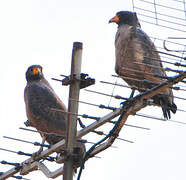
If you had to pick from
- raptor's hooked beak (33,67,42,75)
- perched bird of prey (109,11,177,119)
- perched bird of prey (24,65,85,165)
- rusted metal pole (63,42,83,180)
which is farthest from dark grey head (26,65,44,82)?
rusted metal pole (63,42,83,180)

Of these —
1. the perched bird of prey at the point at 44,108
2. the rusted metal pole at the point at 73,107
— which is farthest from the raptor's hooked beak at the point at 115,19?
the rusted metal pole at the point at 73,107

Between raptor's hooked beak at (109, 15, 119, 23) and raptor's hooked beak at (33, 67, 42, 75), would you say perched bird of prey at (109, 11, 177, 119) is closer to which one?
raptor's hooked beak at (109, 15, 119, 23)

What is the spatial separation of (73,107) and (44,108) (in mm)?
4748

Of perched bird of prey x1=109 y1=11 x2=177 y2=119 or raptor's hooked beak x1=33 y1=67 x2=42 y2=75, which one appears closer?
perched bird of prey x1=109 y1=11 x2=177 y2=119

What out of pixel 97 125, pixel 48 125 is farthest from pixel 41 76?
pixel 97 125

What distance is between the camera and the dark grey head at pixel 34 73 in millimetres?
11820

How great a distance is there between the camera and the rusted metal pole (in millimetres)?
5902

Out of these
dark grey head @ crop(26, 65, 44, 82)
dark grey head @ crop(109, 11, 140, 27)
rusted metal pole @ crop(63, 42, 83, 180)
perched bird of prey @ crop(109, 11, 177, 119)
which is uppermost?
dark grey head @ crop(109, 11, 140, 27)

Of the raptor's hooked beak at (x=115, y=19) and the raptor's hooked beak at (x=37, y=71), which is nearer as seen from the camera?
the raptor's hooked beak at (x=115, y=19)

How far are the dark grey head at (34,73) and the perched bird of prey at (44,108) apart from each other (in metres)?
0.19

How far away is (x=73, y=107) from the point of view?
19.7 feet

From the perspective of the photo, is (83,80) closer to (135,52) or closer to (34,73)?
(135,52)

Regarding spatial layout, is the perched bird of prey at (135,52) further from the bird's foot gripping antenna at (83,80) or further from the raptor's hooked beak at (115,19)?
the bird's foot gripping antenna at (83,80)

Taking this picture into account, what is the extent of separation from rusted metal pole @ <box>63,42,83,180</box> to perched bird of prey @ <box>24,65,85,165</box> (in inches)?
145
